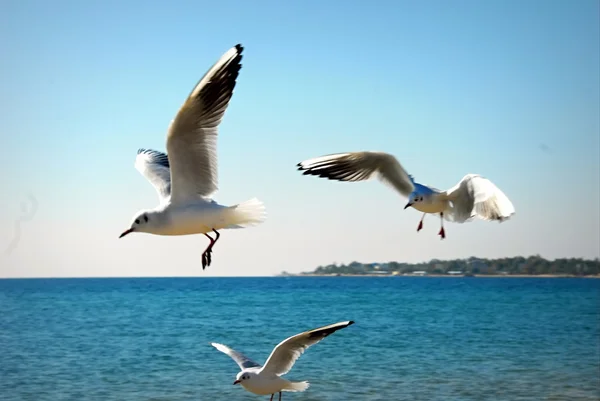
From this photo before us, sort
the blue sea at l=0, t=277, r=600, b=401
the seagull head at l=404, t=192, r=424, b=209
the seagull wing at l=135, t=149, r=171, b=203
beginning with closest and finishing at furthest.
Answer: the seagull head at l=404, t=192, r=424, b=209
the seagull wing at l=135, t=149, r=171, b=203
the blue sea at l=0, t=277, r=600, b=401

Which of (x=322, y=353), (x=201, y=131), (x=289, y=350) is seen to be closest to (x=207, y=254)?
(x=201, y=131)

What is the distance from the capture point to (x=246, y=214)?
7574 mm

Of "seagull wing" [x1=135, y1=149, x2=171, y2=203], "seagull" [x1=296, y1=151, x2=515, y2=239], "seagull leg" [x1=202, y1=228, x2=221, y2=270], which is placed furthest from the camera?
"seagull wing" [x1=135, y1=149, x2=171, y2=203]

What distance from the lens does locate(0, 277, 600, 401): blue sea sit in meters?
18.3

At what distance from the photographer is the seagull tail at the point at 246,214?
297 inches

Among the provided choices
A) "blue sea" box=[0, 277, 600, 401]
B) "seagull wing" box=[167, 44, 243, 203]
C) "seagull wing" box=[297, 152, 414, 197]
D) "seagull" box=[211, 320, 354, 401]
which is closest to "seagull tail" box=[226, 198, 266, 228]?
"seagull wing" box=[167, 44, 243, 203]

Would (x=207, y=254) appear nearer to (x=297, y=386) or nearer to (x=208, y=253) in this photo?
(x=208, y=253)

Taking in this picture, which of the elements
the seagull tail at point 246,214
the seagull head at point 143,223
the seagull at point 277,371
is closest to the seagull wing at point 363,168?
the seagull tail at point 246,214

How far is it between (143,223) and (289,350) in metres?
2.24

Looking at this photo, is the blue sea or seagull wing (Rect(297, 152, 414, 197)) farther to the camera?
the blue sea

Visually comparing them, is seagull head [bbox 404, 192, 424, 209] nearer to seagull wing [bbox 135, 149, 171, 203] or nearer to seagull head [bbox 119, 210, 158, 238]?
seagull wing [bbox 135, 149, 171, 203]

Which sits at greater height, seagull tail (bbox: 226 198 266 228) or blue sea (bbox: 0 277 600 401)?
seagull tail (bbox: 226 198 266 228)

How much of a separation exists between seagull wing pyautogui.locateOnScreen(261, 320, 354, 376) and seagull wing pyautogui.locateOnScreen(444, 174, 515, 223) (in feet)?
5.42

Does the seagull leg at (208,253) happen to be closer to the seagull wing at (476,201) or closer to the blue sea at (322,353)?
the seagull wing at (476,201)
